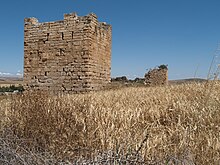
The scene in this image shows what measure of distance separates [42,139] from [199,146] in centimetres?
181

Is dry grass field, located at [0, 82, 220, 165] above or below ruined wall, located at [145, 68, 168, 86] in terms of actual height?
below

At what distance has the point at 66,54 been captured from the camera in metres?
10.6

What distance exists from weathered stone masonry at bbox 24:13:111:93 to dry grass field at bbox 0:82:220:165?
631 cm

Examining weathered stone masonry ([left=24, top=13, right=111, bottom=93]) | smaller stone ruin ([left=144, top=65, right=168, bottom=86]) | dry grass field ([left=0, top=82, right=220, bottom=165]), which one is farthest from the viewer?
smaller stone ruin ([left=144, top=65, right=168, bottom=86])

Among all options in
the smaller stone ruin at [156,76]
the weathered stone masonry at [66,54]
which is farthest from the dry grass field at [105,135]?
the smaller stone ruin at [156,76]

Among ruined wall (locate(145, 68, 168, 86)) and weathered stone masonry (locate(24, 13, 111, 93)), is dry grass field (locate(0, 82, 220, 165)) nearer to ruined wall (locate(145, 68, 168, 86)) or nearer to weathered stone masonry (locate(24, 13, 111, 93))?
weathered stone masonry (locate(24, 13, 111, 93))

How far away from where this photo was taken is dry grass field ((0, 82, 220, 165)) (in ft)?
6.72

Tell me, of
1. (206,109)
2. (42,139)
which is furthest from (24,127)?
(206,109)

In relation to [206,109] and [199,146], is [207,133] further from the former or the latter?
[206,109]

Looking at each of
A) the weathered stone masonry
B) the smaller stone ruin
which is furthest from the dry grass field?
the smaller stone ruin

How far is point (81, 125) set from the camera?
111 inches

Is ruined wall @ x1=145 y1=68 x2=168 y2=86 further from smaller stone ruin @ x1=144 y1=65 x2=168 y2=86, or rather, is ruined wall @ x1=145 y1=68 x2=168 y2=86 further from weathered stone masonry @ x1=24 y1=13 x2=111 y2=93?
weathered stone masonry @ x1=24 y1=13 x2=111 y2=93

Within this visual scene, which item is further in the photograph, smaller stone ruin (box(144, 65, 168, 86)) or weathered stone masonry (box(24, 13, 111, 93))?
smaller stone ruin (box(144, 65, 168, 86))

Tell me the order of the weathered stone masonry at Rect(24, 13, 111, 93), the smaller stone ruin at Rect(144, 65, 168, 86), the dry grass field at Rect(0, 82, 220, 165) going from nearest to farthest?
1. the dry grass field at Rect(0, 82, 220, 165)
2. the weathered stone masonry at Rect(24, 13, 111, 93)
3. the smaller stone ruin at Rect(144, 65, 168, 86)
